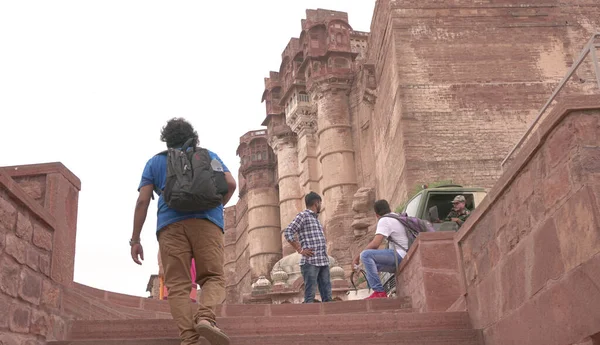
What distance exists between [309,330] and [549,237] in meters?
1.89

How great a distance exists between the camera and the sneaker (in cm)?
388

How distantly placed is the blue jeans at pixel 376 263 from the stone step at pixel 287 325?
7.03ft

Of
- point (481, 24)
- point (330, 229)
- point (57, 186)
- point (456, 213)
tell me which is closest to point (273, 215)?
point (330, 229)

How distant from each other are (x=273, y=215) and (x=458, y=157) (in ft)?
59.4

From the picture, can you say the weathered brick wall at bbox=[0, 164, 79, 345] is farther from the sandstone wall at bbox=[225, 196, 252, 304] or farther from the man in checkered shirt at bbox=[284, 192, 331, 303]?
the sandstone wall at bbox=[225, 196, 252, 304]

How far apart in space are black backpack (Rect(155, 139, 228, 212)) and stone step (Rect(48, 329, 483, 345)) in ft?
2.69

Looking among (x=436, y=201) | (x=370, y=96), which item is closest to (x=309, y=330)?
(x=436, y=201)

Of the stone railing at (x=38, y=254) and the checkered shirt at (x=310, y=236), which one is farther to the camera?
the checkered shirt at (x=310, y=236)

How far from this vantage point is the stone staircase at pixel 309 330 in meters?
4.45

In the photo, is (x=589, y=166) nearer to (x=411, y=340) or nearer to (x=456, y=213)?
(x=411, y=340)

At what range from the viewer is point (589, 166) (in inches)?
131

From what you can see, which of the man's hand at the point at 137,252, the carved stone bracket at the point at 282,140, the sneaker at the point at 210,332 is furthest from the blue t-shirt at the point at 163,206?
the carved stone bracket at the point at 282,140

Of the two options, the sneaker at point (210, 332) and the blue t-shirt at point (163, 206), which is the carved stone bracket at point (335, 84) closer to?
the blue t-shirt at point (163, 206)

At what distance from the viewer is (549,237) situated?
11.9 ft
